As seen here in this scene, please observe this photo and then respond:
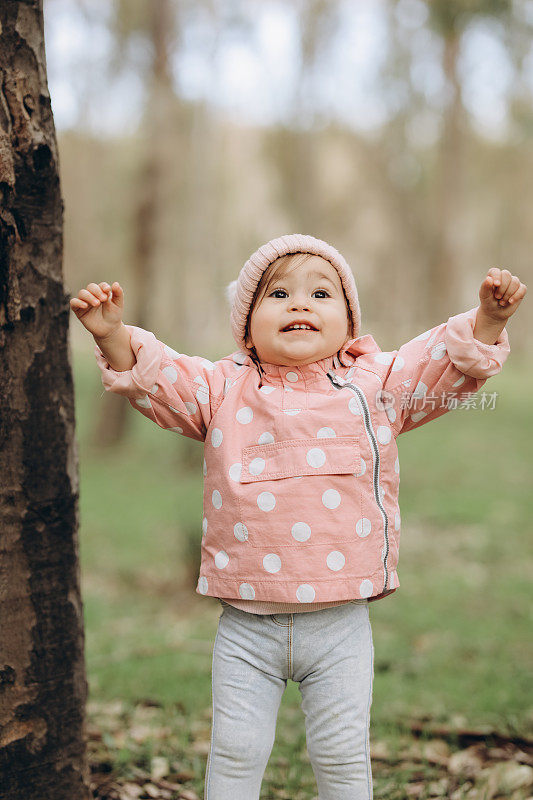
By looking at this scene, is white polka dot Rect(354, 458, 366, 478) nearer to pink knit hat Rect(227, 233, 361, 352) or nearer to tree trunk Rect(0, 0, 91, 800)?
pink knit hat Rect(227, 233, 361, 352)

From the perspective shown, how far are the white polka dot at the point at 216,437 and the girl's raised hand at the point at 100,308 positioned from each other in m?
0.34

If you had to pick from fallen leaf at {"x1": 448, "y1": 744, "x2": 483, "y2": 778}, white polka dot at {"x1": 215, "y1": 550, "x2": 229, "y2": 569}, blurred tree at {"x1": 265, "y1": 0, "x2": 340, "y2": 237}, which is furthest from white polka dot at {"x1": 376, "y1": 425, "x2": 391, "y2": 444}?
blurred tree at {"x1": 265, "y1": 0, "x2": 340, "y2": 237}

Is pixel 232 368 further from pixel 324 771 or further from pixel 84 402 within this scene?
pixel 84 402

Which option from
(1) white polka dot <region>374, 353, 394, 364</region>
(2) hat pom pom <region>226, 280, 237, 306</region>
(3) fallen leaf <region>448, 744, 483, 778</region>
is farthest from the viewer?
(3) fallen leaf <region>448, 744, 483, 778</region>

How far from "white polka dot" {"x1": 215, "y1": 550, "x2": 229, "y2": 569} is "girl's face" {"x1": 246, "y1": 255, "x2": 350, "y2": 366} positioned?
0.48 meters

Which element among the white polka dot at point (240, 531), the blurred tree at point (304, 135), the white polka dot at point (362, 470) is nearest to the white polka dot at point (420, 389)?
the white polka dot at point (362, 470)

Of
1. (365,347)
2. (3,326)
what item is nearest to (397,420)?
(365,347)

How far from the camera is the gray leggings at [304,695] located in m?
1.90

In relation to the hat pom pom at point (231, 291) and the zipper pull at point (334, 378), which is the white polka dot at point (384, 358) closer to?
the zipper pull at point (334, 378)

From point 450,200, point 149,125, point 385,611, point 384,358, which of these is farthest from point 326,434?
point 450,200

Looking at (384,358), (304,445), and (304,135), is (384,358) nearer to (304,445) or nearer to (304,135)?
(304,445)

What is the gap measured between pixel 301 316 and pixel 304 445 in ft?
1.02

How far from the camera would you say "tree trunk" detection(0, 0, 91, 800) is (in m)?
2.00

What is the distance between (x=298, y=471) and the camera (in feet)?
6.25
